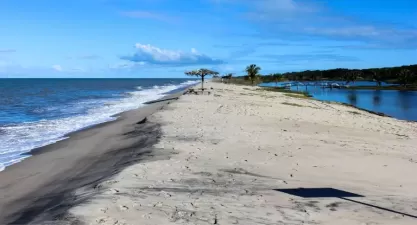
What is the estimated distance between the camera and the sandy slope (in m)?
6.54

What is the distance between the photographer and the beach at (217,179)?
6637mm

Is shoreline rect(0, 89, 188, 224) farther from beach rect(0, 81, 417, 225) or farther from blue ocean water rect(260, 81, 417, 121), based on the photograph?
blue ocean water rect(260, 81, 417, 121)

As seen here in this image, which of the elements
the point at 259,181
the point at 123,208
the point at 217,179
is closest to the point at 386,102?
the point at 259,181

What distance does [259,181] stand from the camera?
882 cm

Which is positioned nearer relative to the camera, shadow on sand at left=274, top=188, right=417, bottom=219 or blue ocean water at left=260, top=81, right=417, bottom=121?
shadow on sand at left=274, top=188, right=417, bottom=219

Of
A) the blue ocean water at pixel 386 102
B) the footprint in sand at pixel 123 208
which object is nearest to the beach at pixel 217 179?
the footprint in sand at pixel 123 208

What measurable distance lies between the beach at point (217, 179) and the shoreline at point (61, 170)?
0.04 m

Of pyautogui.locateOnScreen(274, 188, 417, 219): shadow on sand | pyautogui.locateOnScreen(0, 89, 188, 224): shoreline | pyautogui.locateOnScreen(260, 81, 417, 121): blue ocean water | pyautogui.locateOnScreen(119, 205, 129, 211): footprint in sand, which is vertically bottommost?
pyautogui.locateOnScreen(260, 81, 417, 121): blue ocean water

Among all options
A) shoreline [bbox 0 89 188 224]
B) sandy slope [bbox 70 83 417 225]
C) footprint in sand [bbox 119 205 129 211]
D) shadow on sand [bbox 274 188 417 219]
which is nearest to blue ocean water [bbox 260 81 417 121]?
sandy slope [bbox 70 83 417 225]

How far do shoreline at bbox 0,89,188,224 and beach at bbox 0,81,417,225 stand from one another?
4 cm

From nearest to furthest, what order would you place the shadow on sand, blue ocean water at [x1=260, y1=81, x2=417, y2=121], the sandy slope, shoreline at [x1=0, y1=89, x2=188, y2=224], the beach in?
the sandy slope → the beach → the shadow on sand → shoreline at [x1=0, y1=89, x2=188, y2=224] → blue ocean water at [x1=260, y1=81, x2=417, y2=121]

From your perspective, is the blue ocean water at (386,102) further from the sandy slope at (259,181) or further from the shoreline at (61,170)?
the shoreline at (61,170)

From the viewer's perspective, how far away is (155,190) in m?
7.95

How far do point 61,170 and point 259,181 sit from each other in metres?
6.30
